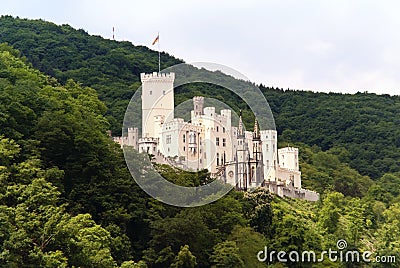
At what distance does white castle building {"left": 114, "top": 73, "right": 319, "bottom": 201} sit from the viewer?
5366 centimetres

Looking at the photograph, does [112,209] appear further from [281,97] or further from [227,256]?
[281,97]

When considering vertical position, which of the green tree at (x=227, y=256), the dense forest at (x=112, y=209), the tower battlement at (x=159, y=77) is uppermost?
the tower battlement at (x=159, y=77)

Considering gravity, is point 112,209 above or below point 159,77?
below

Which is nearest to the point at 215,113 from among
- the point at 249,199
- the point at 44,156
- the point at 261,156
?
the point at 261,156

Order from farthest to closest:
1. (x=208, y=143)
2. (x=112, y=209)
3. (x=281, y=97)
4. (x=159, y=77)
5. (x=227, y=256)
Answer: (x=281, y=97) < (x=159, y=77) < (x=208, y=143) < (x=112, y=209) < (x=227, y=256)

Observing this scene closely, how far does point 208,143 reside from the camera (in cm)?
5550

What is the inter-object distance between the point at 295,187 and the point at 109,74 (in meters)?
42.9

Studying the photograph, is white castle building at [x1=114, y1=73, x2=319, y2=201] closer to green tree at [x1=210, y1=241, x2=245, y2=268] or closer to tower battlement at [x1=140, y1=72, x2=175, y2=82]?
tower battlement at [x1=140, y1=72, x2=175, y2=82]

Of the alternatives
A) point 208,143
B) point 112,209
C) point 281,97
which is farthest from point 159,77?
point 281,97

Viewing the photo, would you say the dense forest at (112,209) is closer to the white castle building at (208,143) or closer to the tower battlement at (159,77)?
the white castle building at (208,143)

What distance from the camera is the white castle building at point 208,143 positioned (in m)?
53.7

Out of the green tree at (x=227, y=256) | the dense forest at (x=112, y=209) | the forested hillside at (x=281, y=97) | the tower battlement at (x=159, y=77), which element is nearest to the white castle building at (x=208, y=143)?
the tower battlement at (x=159, y=77)

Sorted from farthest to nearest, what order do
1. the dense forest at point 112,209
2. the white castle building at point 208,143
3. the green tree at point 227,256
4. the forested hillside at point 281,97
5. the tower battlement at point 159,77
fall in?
1. the forested hillside at point 281,97
2. the tower battlement at point 159,77
3. the white castle building at point 208,143
4. the green tree at point 227,256
5. the dense forest at point 112,209

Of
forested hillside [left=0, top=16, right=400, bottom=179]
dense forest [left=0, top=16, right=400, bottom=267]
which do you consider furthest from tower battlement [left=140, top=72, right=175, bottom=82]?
forested hillside [left=0, top=16, right=400, bottom=179]
